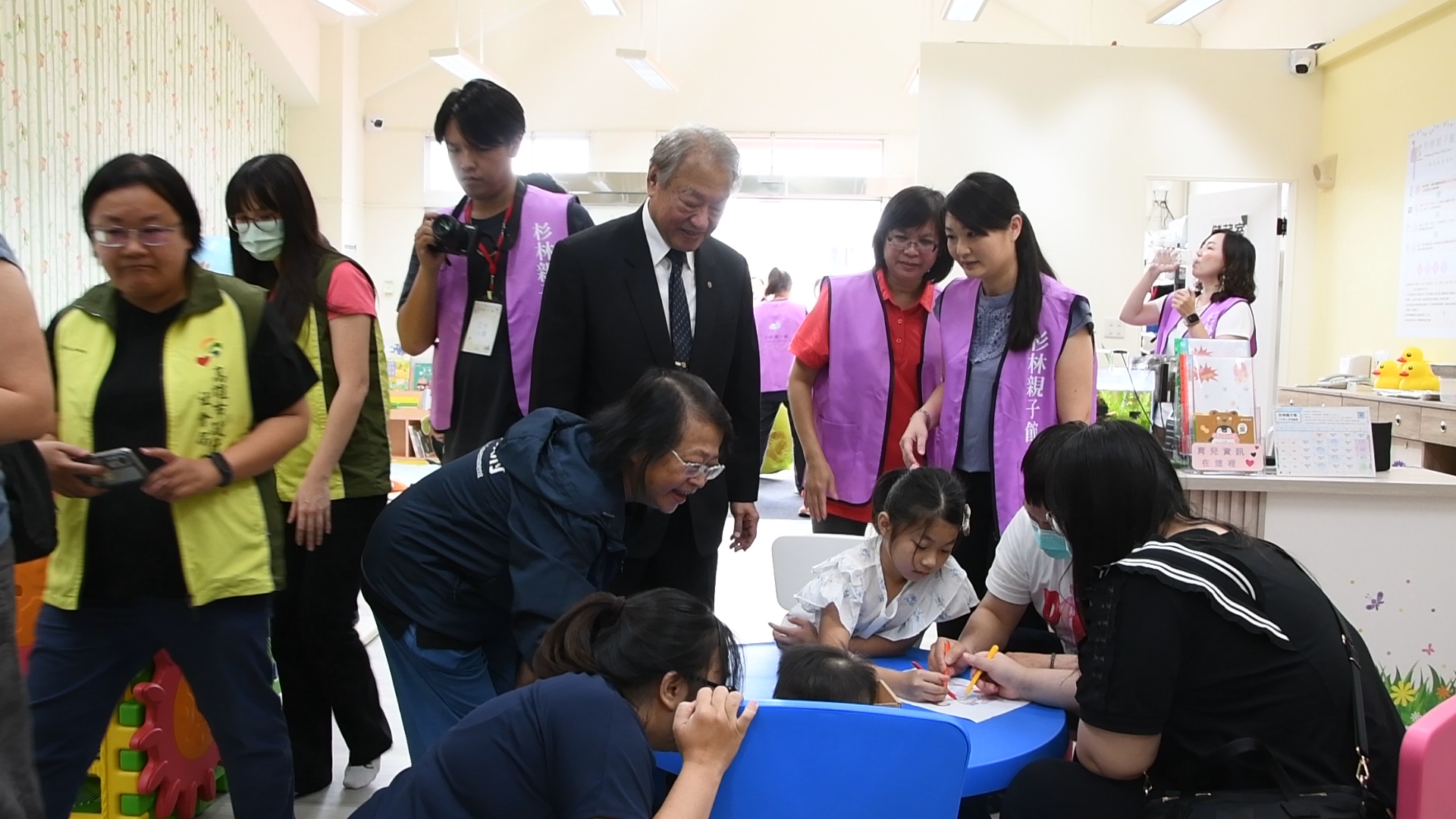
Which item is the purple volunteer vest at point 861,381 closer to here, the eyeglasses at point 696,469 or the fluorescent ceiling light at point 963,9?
the eyeglasses at point 696,469

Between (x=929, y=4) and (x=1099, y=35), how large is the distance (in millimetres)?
1551

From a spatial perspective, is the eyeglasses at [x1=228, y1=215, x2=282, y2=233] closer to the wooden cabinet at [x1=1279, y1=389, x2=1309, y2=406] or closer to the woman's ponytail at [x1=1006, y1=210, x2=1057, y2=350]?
the woman's ponytail at [x1=1006, y1=210, x2=1057, y2=350]

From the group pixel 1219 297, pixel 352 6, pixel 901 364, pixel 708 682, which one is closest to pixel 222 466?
pixel 708 682

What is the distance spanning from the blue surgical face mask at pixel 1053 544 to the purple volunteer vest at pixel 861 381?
73cm

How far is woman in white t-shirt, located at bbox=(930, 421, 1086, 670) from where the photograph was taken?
80.7 inches

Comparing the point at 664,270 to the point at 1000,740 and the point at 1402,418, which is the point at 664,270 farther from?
the point at 1402,418

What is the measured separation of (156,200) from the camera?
1744 mm

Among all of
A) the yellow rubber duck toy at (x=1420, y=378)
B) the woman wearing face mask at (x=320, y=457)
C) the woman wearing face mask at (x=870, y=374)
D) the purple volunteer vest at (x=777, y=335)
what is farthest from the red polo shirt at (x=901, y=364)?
the purple volunteer vest at (x=777, y=335)

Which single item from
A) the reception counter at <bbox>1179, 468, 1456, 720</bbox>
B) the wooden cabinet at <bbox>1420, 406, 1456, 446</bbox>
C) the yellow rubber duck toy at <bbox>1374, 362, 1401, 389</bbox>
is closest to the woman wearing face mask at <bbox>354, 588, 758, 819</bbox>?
the reception counter at <bbox>1179, 468, 1456, 720</bbox>

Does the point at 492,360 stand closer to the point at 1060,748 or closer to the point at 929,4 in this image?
the point at 1060,748

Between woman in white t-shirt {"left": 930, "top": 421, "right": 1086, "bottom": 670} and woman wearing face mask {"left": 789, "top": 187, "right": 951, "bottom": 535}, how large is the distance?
0.54m

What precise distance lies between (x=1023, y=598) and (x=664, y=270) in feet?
3.38

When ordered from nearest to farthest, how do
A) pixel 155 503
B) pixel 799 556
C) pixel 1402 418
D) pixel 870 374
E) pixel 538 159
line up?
pixel 155 503 → pixel 799 556 → pixel 870 374 → pixel 1402 418 → pixel 538 159

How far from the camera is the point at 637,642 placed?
1384 millimetres
